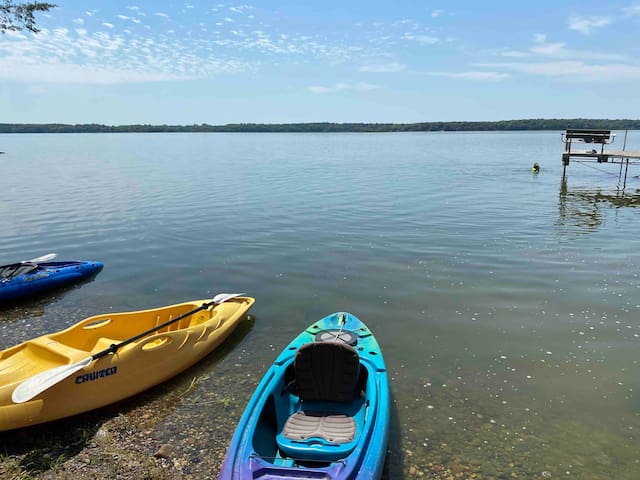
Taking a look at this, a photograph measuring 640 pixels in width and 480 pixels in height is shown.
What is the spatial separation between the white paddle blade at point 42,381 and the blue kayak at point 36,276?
631 centimetres

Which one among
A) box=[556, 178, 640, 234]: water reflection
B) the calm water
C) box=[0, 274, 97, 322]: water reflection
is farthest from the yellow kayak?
box=[556, 178, 640, 234]: water reflection

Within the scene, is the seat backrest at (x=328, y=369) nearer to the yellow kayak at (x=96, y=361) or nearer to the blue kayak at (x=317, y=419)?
the blue kayak at (x=317, y=419)

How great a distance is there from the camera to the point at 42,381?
20.9ft

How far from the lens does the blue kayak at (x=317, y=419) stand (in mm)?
4918

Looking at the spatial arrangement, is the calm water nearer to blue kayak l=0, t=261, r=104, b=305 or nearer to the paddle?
A: blue kayak l=0, t=261, r=104, b=305

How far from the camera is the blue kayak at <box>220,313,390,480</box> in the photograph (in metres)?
4.92

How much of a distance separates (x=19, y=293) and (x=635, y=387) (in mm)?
13633

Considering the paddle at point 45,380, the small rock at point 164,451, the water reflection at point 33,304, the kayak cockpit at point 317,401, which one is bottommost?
the water reflection at point 33,304

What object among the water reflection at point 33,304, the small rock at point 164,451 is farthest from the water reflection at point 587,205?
the water reflection at point 33,304

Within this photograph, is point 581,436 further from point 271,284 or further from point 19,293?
point 19,293

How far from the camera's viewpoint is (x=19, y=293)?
11.8 meters

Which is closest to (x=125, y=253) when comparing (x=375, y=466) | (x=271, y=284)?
(x=271, y=284)

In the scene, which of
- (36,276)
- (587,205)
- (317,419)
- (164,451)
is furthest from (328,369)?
(587,205)

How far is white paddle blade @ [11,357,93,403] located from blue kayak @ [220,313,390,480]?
2763 mm
